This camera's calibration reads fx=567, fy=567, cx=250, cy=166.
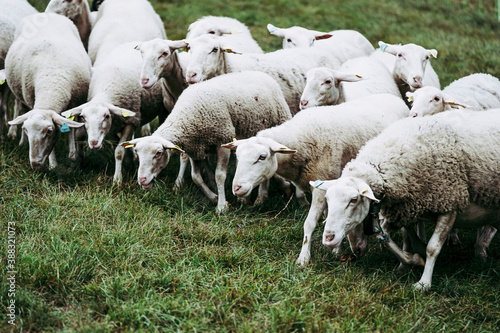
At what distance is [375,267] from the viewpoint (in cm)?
494

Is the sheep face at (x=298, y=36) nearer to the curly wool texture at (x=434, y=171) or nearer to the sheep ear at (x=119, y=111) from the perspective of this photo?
the sheep ear at (x=119, y=111)

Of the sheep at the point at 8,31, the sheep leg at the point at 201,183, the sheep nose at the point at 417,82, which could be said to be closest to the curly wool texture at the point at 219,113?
the sheep leg at the point at 201,183

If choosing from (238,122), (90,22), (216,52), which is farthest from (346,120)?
(90,22)

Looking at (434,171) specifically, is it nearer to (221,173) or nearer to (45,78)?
(221,173)

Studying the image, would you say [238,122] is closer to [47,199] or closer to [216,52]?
[216,52]

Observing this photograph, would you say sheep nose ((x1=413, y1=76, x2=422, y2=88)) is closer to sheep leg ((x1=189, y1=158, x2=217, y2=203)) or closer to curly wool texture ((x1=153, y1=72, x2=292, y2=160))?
curly wool texture ((x1=153, y1=72, x2=292, y2=160))

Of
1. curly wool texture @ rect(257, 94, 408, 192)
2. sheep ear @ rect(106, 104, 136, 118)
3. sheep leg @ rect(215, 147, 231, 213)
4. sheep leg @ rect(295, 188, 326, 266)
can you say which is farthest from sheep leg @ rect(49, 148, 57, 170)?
sheep leg @ rect(295, 188, 326, 266)

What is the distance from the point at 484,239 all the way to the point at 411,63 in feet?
7.99

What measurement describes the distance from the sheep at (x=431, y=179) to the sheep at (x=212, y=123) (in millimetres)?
1692

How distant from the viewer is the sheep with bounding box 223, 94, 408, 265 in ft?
16.1

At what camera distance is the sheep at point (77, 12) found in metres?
8.45

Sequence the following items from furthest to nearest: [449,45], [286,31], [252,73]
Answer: [449,45] → [286,31] → [252,73]

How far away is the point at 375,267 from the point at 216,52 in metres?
3.11

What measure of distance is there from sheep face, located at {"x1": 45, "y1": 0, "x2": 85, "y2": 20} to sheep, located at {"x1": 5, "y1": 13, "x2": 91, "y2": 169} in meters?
0.76
